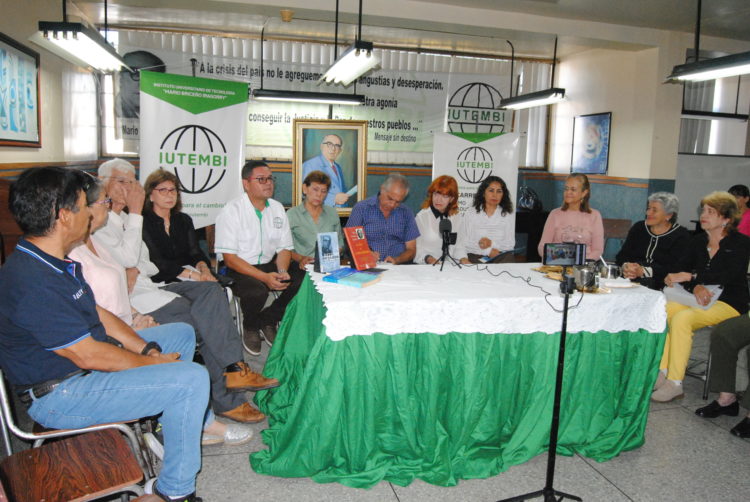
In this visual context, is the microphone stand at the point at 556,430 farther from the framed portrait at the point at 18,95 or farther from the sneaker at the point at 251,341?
the framed portrait at the point at 18,95

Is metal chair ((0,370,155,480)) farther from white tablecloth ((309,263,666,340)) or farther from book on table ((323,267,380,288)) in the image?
book on table ((323,267,380,288))

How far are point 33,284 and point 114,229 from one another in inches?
48.7

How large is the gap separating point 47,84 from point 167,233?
7.17 feet

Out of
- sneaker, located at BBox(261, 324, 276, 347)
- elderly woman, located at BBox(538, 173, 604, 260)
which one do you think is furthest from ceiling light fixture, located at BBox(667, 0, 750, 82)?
sneaker, located at BBox(261, 324, 276, 347)

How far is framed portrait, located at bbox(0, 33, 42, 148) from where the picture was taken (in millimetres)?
3236

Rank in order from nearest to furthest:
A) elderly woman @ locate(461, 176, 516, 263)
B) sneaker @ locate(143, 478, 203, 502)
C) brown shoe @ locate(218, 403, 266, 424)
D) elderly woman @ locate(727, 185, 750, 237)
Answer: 1. sneaker @ locate(143, 478, 203, 502)
2. brown shoe @ locate(218, 403, 266, 424)
3. elderly woman @ locate(461, 176, 516, 263)
4. elderly woman @ locate(727, 185, 750, 237)

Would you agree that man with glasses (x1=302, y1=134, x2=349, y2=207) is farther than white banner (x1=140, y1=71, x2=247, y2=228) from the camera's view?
Yes

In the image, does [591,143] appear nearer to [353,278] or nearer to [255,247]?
[255,247]

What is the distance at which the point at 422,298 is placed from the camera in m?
2.18

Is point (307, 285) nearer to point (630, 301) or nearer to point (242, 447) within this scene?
point (242, 447)

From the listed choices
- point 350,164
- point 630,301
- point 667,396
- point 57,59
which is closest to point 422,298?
point 630,301

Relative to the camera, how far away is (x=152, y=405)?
1.67 metres

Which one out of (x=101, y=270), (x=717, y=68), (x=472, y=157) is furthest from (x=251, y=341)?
(x=717, y=68)

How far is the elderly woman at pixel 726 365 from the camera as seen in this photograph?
2.80 m
